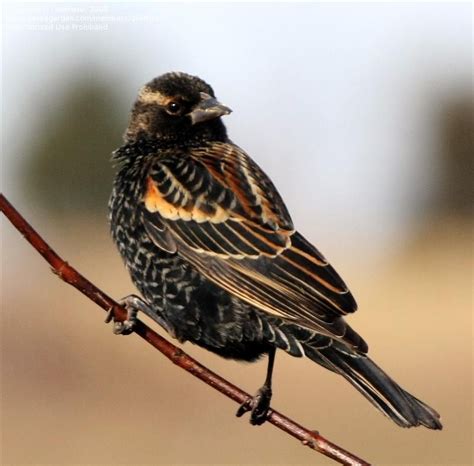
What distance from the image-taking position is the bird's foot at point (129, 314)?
4.51 metres

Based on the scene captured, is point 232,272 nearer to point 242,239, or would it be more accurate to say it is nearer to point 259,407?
point 242,239

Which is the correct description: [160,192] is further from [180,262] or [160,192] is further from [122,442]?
[122,442]

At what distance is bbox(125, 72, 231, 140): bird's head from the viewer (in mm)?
5359

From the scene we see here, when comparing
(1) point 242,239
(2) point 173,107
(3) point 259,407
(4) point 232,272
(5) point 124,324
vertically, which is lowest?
(3) point 259,407

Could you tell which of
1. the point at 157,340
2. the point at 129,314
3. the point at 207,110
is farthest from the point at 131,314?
the point at 207,110

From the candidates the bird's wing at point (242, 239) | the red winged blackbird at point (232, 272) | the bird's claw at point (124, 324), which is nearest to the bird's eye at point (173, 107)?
the red winged blackbird at point (232, 272)

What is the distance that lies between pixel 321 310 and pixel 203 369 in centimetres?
57

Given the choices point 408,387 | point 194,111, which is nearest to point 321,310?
point 194,111

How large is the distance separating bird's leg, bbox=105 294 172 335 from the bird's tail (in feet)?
2.12

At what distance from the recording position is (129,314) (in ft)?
15.1

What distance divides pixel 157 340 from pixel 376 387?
83 centimetres

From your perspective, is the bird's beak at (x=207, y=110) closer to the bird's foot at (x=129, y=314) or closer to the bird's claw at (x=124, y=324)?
the bird's foot at (x=129, y=314)

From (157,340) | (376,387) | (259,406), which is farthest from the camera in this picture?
(259,406)

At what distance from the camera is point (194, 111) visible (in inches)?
211
